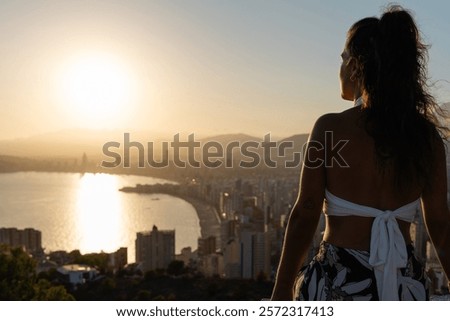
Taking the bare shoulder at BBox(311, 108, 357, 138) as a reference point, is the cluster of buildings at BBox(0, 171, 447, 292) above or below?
below

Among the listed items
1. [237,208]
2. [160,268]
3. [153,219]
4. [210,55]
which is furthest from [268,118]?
[153,219]

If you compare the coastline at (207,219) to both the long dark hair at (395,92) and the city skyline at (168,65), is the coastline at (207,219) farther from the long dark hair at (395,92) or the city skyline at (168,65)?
the long dark hair at (395,92)

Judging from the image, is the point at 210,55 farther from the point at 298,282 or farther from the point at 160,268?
the point at 160,268

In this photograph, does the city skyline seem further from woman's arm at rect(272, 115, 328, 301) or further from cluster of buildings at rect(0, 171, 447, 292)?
woman's arm at rect(272, 115, 328, 301)

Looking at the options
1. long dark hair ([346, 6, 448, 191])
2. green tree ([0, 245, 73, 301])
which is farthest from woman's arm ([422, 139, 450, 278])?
green tree ([0, 245, 73, 301])

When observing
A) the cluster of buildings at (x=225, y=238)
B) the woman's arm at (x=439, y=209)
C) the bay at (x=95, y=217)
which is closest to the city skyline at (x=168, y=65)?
the cluster of buildings at (x=225, y=238)

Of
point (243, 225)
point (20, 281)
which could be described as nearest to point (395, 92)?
point (20, 281)
